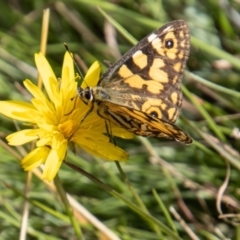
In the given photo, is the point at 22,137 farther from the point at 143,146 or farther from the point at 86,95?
the point at 143,146

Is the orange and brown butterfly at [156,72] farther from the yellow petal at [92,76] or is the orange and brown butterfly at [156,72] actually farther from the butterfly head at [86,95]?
the butterfly head at [86,95]

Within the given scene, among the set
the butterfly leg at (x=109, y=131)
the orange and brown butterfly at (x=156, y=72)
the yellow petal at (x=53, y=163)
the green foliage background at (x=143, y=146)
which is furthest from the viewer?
the green foliage background at (x=143, y=146)

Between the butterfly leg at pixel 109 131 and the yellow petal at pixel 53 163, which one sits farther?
the butterfly leg at pixel 109 131

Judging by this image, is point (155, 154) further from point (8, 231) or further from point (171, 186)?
point (8, 231)

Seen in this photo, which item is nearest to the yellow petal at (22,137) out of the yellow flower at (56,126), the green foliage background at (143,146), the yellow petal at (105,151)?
the yellow flower at (56,126)

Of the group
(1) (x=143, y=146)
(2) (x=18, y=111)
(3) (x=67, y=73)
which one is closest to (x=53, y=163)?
(2) (x=18, y=111)

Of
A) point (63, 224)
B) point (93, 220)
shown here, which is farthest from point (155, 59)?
point (63, 224)

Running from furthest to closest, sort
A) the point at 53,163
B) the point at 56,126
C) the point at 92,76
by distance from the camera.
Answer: the point at 92,76 → the point at 56,126 → the point at 53,163
